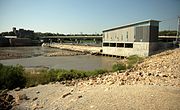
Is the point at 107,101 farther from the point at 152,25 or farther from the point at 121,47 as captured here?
the point at 121,47

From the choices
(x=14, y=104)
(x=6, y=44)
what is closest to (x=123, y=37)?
(x=14, y=104)

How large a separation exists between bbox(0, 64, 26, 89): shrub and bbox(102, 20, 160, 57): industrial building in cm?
2929

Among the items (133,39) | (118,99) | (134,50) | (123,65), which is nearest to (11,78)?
(118,99)

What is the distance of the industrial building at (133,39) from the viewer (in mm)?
43656

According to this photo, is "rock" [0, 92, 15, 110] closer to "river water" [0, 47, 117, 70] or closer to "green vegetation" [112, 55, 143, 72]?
"green vegetation" [112, 55, 143, 72]

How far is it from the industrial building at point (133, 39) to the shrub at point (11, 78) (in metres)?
29.3

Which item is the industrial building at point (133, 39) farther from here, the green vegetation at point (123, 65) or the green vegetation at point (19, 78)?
the green vegetation at point (19, 78)

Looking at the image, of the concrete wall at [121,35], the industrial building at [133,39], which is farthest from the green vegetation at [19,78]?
the concrete wall at [121,35]

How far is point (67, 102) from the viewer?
35.7 ft

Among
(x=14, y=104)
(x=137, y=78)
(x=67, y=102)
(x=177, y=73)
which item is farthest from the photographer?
(x=177, y=73)

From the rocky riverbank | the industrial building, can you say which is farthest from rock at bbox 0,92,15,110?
the rocky riverbank

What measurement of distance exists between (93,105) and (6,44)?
96.5 meters

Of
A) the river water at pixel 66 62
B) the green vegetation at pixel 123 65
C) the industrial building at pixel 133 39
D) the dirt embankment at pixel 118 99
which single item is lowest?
the river water at pixel 66 62

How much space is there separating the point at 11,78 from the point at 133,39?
34.6 m
